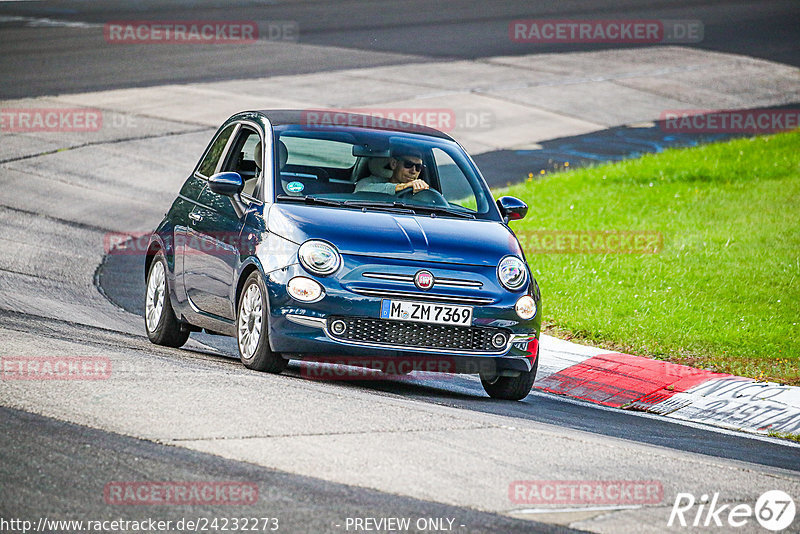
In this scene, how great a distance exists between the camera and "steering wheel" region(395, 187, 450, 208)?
9109mm

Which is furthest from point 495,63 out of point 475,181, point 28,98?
point 475,181

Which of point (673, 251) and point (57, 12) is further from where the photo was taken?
point (57, 12)

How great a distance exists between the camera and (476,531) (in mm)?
5250

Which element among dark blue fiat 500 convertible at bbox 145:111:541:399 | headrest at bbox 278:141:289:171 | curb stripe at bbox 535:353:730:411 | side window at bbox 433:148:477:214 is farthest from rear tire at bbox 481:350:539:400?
headrest at bbox 278:141:289:171

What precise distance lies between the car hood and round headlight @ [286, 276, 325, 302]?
27cm

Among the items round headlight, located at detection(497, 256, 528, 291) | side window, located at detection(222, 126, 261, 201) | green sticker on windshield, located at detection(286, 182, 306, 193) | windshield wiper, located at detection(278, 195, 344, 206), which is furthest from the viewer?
side window, located at detection(222, 126, 261, 201)

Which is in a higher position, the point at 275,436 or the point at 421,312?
the point at 421,312

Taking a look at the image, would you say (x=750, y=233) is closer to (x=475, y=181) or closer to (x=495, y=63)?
(x=475, y=181)

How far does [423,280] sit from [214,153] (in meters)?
2.79

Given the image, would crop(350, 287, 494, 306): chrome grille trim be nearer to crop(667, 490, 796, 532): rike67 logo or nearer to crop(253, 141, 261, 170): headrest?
crop(253, 141, 261, 170): headrest

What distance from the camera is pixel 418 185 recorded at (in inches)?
363

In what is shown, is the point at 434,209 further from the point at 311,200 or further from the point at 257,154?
the point at 257,154

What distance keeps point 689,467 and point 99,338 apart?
473 centimetres

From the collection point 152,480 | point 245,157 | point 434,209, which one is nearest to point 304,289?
point 434,209
